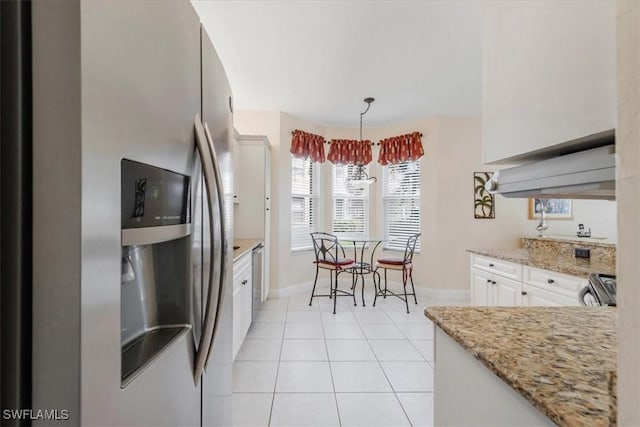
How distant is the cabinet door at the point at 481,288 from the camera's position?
267 centimetres

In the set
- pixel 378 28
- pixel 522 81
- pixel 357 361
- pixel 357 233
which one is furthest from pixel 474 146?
pixel 522 81

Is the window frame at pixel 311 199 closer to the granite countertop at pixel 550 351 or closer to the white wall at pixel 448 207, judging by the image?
the white wall at pixel 448 207

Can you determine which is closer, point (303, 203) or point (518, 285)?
point (518, 285)

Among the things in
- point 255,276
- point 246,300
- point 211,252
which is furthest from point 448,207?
point 211,252

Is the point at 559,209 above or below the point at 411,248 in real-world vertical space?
above

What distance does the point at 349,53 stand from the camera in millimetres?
2660

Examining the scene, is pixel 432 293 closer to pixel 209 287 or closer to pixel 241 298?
pixel 241 298

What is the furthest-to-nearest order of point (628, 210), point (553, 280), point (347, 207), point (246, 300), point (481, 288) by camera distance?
point (347, 207)
point (481, 288)
point (246, 300)
point (553, 280)
point (628, 210)

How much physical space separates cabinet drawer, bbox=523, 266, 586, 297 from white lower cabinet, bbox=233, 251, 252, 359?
7.23ft

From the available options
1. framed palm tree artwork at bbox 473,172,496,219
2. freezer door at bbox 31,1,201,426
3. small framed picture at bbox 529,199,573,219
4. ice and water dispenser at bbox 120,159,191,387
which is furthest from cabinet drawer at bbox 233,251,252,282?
small framed picture at bbox 529,199,573,219

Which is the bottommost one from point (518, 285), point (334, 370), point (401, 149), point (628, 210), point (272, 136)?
point (334, 370)

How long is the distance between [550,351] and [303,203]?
13.2ft

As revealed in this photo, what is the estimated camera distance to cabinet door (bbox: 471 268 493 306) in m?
2.67
